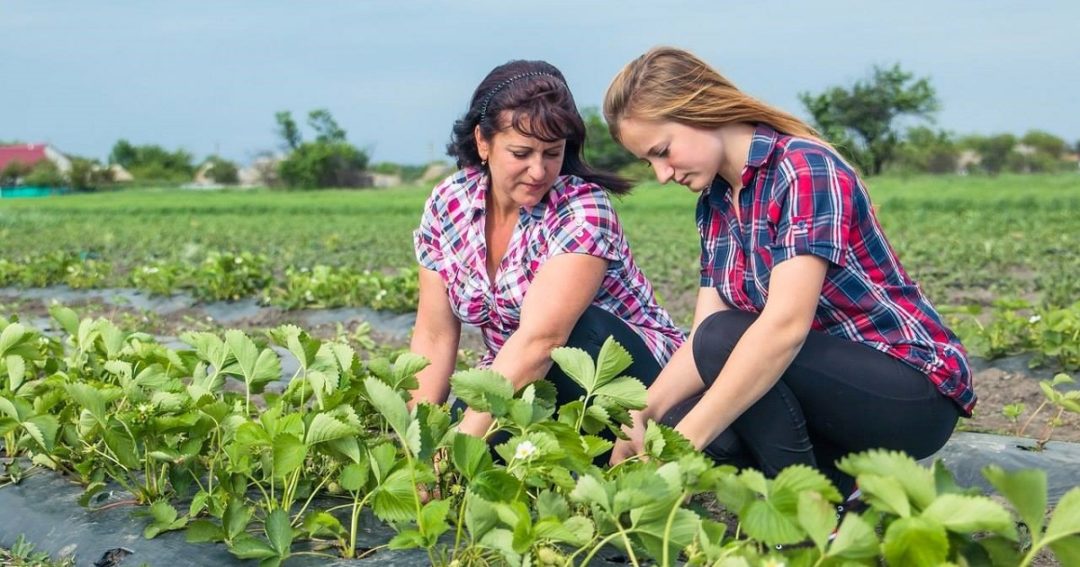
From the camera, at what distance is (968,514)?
138cm

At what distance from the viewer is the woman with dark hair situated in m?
2.66

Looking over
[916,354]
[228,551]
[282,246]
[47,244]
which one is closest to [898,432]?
[916,354]

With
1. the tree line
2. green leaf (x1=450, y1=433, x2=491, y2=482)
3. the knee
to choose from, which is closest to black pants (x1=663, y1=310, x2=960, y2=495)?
the knee

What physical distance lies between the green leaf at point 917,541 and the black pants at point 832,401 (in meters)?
1.05

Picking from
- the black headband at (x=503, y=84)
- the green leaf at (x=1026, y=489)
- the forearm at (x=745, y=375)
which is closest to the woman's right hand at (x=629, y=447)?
the forearm at (x=745, y=375)

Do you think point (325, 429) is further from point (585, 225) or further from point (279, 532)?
point (585, 225)

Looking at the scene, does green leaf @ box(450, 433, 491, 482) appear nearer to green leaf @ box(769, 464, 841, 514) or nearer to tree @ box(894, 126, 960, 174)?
green leaf @ box(769, 464, 841, 514)

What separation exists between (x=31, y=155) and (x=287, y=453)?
59033mm

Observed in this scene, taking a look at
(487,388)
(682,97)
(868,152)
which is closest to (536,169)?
(682,97)

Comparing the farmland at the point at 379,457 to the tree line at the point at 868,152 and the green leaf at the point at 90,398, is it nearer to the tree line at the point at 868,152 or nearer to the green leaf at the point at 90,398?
the green leaf at the point at 90,398

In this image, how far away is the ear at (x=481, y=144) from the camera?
2.82 meters

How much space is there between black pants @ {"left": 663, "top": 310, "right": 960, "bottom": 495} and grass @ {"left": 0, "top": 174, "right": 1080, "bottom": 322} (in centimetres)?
52

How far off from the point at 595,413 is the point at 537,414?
153mm

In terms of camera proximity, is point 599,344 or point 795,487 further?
point 599,344
